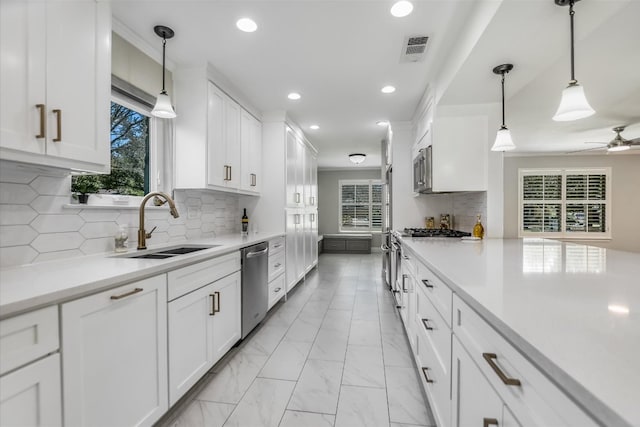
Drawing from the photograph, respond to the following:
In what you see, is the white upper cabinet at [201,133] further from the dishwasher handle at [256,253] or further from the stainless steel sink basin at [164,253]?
the dishwasher handle at [256,253]

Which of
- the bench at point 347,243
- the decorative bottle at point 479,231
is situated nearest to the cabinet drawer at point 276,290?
the decorative bottle at point 479,231


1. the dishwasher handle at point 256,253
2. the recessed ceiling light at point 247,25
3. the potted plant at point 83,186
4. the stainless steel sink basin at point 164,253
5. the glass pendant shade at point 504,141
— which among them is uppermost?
the recessed ceiling light at point 247,25

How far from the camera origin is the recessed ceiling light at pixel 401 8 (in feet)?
6.07

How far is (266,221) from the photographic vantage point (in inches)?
155

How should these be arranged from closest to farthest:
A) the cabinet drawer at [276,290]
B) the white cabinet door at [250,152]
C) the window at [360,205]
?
the cabinet drawer at [276,290] → the white cabinet door at [250,152] → the window at [360,205]

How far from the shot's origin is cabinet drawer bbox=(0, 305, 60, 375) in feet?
2.88

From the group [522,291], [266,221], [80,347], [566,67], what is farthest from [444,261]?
[266,221]

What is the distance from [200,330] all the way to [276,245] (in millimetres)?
1686

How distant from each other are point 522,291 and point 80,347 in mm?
1631

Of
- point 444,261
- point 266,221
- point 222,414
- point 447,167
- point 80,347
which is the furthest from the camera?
point 266,221

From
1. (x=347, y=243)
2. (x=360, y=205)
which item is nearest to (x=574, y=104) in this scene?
(x=347, y=243)

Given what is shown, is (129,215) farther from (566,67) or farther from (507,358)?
(566,67)

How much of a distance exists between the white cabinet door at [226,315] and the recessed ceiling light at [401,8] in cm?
226

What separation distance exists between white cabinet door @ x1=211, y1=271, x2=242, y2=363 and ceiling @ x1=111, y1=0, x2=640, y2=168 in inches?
75.4
